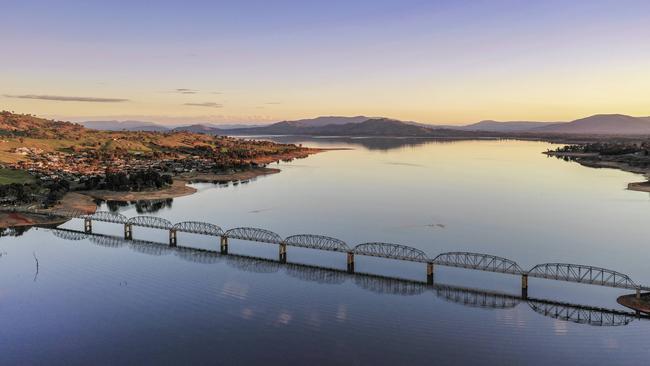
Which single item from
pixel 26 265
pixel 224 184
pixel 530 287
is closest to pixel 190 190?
pixel 224 184

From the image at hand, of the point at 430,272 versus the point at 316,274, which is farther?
the point at 316,274

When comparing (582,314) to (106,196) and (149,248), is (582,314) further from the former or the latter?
→ (106,196)

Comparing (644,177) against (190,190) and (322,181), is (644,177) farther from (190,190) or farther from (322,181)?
(190,190)

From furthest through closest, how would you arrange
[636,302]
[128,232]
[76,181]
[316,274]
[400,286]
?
[76,181]
[128,232]
[316,274]
[400,286]
[636,302]

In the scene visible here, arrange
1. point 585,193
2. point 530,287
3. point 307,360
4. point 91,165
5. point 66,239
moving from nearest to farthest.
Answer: point 307,360, point 530,287, point 66,239, point 585,193, point 91,165

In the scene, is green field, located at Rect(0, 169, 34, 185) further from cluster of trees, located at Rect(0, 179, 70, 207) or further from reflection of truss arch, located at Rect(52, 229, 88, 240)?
reflection of truss arch, located at Rect(52, 229, 88, 240)

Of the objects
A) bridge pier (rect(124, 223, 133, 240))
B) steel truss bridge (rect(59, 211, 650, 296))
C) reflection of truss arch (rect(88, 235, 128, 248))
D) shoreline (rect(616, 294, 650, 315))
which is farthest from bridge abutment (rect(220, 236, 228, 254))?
shoreline (rect(616, 294, 650, 315))

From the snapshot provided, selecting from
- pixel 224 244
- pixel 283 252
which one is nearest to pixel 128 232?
pixel 224 244
